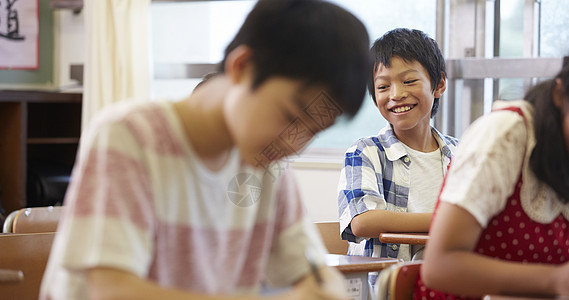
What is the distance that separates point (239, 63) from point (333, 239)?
1.52m

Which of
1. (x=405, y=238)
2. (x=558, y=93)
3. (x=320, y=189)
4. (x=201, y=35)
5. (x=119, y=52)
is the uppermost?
(x=201, y=35)

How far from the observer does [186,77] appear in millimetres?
4043

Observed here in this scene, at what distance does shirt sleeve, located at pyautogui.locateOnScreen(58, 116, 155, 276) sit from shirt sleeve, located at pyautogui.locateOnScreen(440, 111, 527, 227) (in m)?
0.53

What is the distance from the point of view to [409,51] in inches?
85.9

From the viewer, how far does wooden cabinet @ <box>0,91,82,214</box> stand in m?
3.80

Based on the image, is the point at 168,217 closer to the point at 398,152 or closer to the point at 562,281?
the point at 562,281

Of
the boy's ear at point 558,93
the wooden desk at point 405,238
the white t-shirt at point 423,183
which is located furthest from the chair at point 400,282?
the white t-shirt at point 423,183

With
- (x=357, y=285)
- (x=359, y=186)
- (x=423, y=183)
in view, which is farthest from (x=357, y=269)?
(x=423, y=183)

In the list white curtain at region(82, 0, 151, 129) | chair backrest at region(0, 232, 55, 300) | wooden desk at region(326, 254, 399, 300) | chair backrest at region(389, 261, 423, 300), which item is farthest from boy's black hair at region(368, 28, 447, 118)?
white curtain at region(82, 0, 151, 129)

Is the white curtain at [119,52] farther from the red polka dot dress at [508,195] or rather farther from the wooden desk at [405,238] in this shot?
the red polka dot dress at [508,195]

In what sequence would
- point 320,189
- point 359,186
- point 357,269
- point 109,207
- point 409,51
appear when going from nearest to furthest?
point 109,207 < point 357,269 < point 359,186 < point 409,51 < point 320,189

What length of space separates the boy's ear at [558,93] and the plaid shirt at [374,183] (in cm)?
97

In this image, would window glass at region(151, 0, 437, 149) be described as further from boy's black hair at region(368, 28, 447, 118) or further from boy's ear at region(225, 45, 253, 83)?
boy's ear at region(225, 45, 253, 83)

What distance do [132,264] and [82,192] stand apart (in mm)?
103
